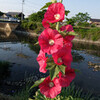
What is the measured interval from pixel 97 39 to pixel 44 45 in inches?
1229

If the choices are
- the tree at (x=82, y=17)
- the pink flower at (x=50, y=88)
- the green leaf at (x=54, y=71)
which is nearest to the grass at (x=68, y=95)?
the pink flower at (x=50, y=88)

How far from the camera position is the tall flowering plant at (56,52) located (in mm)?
1352

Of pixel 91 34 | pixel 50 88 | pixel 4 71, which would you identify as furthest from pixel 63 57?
pixel 91 34

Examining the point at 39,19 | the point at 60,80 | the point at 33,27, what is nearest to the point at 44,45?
the point at 60,80

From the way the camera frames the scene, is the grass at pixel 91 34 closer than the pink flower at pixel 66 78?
No

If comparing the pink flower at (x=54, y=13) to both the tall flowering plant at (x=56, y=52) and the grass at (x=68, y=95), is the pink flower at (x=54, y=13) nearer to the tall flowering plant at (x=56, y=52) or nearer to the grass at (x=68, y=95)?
the tall flowering plant at (x=56, y=52)

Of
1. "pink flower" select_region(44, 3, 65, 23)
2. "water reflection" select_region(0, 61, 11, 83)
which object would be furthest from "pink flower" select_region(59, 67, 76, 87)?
"water reflection" select_region(0, 61, 11, 83)

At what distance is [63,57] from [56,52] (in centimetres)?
11

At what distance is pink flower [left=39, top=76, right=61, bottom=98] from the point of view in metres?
1.47

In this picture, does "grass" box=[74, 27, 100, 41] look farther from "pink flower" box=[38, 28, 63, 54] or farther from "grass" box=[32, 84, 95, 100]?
"pink flower" box=[38, 28, 63, 54]

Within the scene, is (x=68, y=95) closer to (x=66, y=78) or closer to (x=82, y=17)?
(x=66, y=78)

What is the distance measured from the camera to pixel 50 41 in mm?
1374

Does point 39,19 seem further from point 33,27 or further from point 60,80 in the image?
point 60,80

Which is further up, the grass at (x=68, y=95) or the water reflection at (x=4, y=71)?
the grass at (x=68, y=95)
